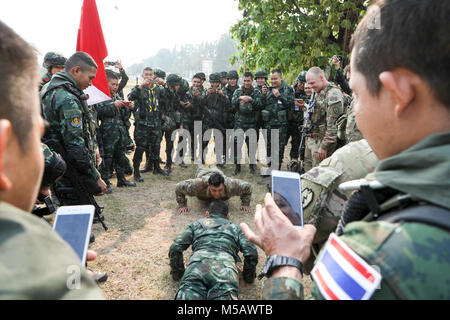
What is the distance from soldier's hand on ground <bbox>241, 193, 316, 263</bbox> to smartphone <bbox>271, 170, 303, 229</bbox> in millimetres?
94

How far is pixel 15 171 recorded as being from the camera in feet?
2.02

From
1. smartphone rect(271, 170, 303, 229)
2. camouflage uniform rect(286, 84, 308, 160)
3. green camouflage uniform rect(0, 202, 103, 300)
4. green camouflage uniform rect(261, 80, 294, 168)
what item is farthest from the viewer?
camouflage uniform rect(286, 84, 308, 160)

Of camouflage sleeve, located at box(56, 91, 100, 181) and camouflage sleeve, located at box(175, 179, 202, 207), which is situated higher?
camouflage sleeve, located at box(56, 91, 100, 181)

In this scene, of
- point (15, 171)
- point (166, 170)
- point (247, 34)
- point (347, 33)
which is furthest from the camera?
point (247, 34)

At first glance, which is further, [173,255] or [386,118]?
[173,255]

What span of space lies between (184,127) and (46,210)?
5.22 meters

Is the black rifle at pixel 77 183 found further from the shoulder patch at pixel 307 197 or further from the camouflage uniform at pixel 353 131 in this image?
the camouflage uniform at pixel 353 131

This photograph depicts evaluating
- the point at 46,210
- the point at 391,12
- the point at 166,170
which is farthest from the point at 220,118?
the point at 391,12

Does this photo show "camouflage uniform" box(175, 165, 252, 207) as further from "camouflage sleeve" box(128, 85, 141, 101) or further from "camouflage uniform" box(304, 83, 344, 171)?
"camouflage sleeve" box(128, 85, 141, 101)

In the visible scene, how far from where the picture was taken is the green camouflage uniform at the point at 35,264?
48 cm

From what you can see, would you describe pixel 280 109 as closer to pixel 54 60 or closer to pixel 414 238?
pixel 54 60

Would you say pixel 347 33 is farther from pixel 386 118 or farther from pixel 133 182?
pixel 386 118

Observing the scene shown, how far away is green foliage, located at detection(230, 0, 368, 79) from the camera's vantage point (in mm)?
6691

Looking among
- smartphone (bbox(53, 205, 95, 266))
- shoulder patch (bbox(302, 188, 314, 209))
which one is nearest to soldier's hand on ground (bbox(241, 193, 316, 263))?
shoulder patch (bbox(302, 188, 314, 209))
